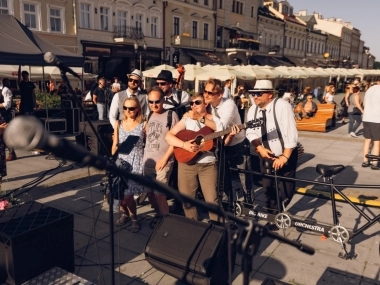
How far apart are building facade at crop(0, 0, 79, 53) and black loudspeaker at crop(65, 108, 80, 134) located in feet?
37.4

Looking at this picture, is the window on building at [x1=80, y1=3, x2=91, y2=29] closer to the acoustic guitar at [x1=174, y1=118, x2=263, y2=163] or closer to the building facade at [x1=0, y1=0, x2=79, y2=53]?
the building facade at [x1=0, y1=0, x2=79, y2=53]

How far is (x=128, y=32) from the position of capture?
2678 centimetres

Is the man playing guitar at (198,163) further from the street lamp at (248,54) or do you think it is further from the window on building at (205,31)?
the street lamp at (248,54)

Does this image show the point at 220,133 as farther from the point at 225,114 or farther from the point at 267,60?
the point at 267,60

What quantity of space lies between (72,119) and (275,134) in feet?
28.9

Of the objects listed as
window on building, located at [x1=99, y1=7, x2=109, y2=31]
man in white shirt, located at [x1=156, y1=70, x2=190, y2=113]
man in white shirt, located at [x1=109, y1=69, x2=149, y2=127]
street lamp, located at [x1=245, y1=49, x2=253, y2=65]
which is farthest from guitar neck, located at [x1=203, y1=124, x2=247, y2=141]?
street lamp, located at [x1=245, y1=49, x2=253, y2=65]

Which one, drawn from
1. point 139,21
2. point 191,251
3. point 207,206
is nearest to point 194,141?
point 191,251

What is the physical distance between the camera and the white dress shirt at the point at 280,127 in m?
4.50

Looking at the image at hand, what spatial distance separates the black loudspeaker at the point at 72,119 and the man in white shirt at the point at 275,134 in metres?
8.32

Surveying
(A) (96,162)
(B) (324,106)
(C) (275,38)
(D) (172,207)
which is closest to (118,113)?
(D) (172,207)

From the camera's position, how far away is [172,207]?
5.68 m

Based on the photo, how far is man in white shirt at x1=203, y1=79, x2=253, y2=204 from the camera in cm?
463

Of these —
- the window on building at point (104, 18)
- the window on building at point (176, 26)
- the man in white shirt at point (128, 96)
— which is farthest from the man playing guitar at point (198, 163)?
the window on building at point (176, 26)

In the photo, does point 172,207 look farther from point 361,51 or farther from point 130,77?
point 361,51
